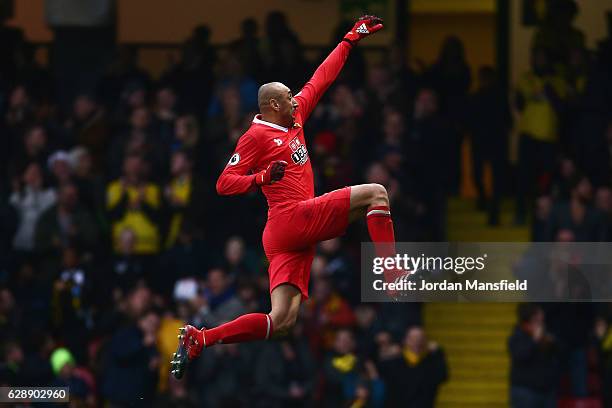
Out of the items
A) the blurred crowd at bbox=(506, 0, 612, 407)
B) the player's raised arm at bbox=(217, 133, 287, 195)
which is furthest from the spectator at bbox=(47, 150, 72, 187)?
the player's raised arm at bbox=(217, 133, 287, 195)

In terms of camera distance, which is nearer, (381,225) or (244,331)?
(381,225)

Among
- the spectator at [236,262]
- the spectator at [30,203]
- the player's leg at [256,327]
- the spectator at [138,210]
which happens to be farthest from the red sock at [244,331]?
the spectator at [30,203]

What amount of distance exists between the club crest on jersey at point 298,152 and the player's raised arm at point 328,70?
323 millimetres

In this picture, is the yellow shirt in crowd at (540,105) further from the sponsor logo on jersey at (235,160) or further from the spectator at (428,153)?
the sponsor logo on jersey at (235,160)

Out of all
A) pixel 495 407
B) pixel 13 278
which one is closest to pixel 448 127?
pixel 495 407

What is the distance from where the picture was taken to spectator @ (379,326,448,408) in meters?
17.6

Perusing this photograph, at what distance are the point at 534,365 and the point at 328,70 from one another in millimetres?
4991

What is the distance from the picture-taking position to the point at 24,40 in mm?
21812

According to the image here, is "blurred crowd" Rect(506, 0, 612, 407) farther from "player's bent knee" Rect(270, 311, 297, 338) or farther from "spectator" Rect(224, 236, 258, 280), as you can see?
"player's bent knee" Rect(270, 311, 297, 338)

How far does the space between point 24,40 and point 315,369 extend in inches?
255

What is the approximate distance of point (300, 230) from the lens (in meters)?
13.3

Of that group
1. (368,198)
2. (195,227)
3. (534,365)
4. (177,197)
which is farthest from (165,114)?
(368,198)

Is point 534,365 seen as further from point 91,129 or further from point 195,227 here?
point 91,129

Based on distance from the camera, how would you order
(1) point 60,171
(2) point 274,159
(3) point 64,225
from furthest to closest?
(1) point 60,171
(3) point 64,225
(2) point 274,159
